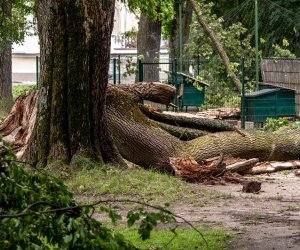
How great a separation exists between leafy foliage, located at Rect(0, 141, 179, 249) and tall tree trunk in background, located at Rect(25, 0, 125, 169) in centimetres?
900

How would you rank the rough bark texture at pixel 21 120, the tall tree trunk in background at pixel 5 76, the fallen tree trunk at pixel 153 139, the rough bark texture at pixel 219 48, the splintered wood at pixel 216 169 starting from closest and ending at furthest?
the splintered wood at pixel 216 169 → the fallen tree trunk at pixel 153 139 → the rough bark texture at pixel 21 120 → the rough bark texture at pixel 219 48 → the tall tree trunk in background at pixel 5 76

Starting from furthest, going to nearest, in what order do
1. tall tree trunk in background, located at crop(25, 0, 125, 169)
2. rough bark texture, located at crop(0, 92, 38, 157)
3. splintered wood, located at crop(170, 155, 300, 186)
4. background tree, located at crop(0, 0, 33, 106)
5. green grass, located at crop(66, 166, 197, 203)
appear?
background tree, located at crop(0, 0, 33, 106), rough bark texture, located at crop(0, 92, 38, 157), splintered wood, located at crop(170, 155, 300, 186), tall tree trunk in background, located at crop(25, 0, 125, 169), green grass, located at crop(66, 166, 197, 203)

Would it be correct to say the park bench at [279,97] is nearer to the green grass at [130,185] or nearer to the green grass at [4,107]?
the green grass at [4,107]

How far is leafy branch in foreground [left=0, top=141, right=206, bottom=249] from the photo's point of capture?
468cm

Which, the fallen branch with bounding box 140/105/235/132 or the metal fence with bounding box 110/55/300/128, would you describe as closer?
the fallen branch with bounding box 140/105/235/132

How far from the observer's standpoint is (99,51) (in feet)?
47.4

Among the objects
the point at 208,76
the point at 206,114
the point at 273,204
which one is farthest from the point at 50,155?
the point at 208,76

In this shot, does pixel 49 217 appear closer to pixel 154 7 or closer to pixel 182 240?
pixel 182 240

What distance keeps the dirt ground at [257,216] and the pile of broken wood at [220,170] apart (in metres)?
0.27

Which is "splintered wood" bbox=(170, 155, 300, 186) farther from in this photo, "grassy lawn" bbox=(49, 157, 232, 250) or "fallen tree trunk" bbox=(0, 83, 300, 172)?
"grassy lawn" bbox=(49, 157, 232, 250)

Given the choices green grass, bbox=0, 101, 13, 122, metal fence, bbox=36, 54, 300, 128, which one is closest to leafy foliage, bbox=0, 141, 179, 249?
metal fence, bbox=36, 54, 300, 128

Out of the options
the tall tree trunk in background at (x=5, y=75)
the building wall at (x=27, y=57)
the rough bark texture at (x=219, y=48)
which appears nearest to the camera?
the rough bark texture at (x=219, y=48)

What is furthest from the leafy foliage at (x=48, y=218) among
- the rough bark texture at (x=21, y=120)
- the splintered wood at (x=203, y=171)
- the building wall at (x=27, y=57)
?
the building wall at (x=27, y=57)

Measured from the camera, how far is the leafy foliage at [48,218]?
468 cm
